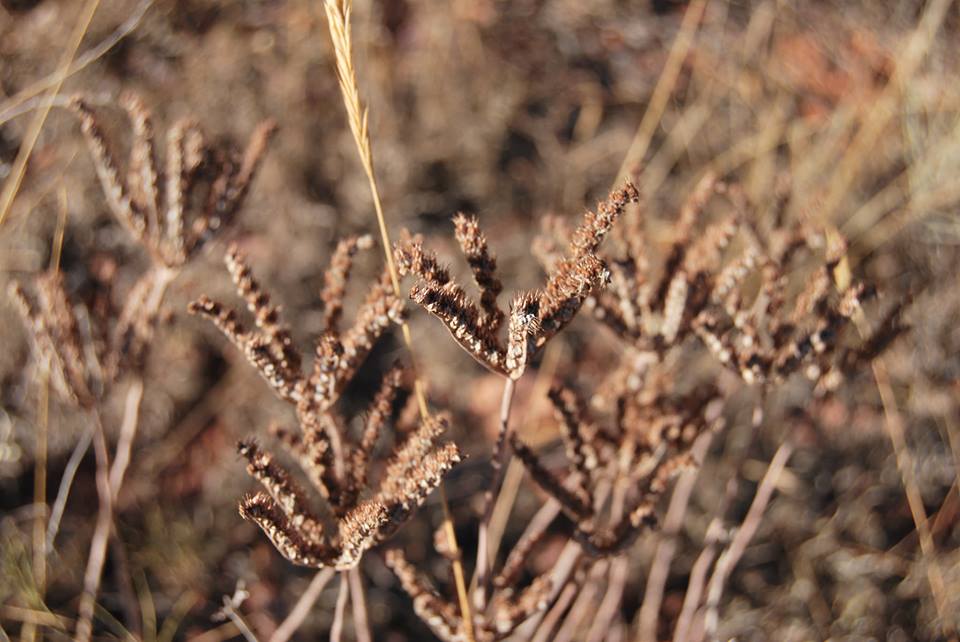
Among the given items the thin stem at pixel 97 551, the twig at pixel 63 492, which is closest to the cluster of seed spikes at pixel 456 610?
the thin stem at pixel 97 551

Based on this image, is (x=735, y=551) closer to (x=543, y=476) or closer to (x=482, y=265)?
(x=543, y=476)

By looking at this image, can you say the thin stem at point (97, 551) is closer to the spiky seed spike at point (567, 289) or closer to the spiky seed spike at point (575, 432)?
the spiky seed spike at point (575, 432)

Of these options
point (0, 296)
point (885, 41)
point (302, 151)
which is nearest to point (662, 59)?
point (885, 41)

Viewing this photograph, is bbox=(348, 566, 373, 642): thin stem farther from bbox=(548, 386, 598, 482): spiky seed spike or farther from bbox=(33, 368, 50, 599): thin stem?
bbox=(33, 368, 50, 599): thin stem

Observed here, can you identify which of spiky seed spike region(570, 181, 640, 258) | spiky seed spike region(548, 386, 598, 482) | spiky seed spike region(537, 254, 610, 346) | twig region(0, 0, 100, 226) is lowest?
spiky seed spike region(548, 386, 598, 482)

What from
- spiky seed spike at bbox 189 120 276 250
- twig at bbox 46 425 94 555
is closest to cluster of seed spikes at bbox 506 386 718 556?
spiky seed spike at bbox 189 120 276 250

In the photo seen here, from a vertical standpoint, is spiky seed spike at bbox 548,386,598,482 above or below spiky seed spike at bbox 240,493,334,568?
above

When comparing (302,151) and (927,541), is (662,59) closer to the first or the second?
(302,151)
